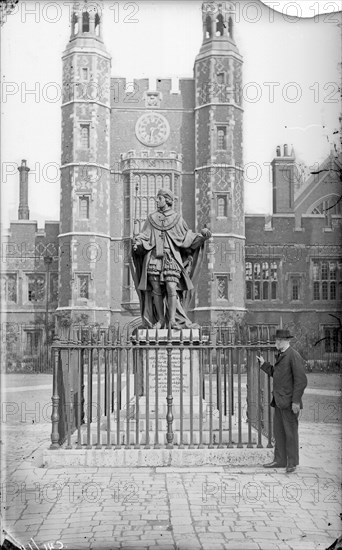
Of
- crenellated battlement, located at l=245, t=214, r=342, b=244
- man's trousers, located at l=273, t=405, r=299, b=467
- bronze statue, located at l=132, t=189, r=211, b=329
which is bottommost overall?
man's trousers, located at l=273, t=405, r=299, b=467

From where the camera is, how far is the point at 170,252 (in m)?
8.12

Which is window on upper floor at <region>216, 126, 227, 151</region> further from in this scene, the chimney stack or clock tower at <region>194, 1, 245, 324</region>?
the chimney stack

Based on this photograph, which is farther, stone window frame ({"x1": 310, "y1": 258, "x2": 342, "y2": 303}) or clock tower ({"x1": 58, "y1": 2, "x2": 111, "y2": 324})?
stone window frame ({"x1": 310, "y1": 258, "x2": 342, "y2": 303})

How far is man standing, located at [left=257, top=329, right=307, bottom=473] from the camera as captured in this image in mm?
6340

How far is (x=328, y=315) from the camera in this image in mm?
24188

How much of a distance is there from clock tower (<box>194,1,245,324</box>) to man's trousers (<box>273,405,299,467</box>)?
1707 centimetres

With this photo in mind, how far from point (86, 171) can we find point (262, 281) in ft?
26.6

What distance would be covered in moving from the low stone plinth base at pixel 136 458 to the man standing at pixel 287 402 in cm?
44

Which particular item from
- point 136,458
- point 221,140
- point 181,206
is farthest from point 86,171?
point 136,458

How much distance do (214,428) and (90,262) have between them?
1729cm

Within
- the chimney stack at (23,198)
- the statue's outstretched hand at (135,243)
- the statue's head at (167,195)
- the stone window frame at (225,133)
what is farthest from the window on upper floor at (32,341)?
the statue's head at (167,195)

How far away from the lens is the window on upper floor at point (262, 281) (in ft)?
79.5

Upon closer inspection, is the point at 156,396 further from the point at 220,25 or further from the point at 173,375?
the point at 220,25

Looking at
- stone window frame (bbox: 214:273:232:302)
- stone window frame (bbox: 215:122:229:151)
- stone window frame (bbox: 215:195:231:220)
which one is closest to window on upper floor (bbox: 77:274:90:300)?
stone window frame (bbox: 214:273:232:302)
